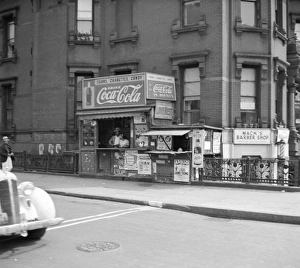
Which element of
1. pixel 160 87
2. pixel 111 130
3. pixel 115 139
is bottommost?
pixel 115 139

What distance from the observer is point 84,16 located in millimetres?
20547

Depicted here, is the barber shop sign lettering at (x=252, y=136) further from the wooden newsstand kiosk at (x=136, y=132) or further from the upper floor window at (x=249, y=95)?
the wooden newsstand kiosk at (x=136, y=132)

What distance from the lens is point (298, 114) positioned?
22078mm

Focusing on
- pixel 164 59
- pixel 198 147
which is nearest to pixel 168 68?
pixel 164 59

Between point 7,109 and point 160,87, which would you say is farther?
point 7,109

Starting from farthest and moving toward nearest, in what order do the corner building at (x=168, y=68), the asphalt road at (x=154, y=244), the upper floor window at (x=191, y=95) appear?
the upper floor window at (x=191, y=95)
the corner building at (x=168, y=68)
the asphalt road at (x=154, y=244)

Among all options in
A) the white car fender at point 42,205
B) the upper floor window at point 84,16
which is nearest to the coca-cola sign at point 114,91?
the upper floor window at point 84,16

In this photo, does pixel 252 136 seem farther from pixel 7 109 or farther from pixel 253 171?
pixel 7 109

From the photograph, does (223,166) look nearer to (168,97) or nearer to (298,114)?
(168,97)

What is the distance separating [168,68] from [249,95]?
3843 mm

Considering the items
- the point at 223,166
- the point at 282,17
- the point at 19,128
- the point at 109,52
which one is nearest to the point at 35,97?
the point at 19,128

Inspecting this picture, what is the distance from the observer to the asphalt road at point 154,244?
5922 mm

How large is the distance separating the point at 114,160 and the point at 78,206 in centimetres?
603

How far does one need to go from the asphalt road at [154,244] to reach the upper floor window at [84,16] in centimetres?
1288
